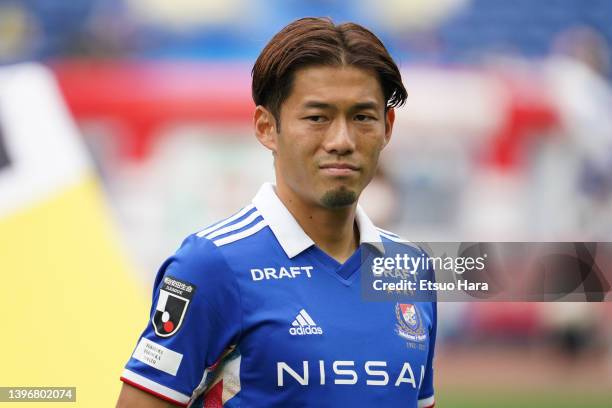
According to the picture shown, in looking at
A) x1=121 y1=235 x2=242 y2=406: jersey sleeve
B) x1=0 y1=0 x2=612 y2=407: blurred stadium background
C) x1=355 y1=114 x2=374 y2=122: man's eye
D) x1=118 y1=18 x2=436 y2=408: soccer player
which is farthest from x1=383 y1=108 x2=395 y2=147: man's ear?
x1=0 y1=0 x2=612 y2=407: blurred stadium background

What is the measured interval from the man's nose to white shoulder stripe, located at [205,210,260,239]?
9.3 inches

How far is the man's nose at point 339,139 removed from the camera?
198 centimetres

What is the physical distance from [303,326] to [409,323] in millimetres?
249

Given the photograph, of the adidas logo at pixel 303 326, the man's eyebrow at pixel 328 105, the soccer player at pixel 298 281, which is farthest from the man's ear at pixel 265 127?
the adidas logo at pixel 303 326

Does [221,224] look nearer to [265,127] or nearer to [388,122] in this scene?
[265,127]

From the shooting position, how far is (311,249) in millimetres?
2098

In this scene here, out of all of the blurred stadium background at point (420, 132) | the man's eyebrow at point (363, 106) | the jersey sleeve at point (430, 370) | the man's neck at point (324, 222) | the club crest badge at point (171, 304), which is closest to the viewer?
the club crest badge at point (171, 304)

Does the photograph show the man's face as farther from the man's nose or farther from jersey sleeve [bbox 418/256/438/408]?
jersey sleeve [bbox 418/256/438/408]

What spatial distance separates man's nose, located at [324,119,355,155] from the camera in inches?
77.8

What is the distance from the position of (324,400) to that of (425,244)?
1.85 feet

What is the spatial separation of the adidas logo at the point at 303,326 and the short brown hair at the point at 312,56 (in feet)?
1.29

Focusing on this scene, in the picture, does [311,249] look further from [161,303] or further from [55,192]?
[55,192]

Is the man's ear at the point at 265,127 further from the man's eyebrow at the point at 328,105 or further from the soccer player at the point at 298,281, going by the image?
the man's eyebrow at the point at 328,105

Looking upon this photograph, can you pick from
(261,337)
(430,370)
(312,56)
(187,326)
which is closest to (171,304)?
(187,326)
